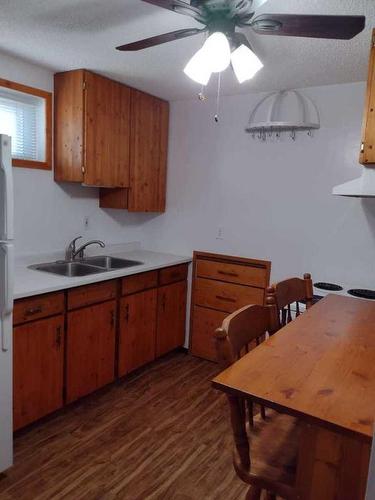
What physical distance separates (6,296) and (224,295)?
1.99 meters

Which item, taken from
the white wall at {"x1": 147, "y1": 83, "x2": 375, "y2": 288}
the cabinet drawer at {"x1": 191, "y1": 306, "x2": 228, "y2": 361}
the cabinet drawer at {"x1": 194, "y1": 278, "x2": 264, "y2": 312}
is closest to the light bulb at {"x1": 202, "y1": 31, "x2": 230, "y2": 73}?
the white wall at {"x1": 147, "y1": 83, "x2": 375, "y2": 288}

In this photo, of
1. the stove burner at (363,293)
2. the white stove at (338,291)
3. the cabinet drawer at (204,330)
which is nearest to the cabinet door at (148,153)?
the cabinet drawer at (204,330)

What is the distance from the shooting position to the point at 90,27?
77.8 inches

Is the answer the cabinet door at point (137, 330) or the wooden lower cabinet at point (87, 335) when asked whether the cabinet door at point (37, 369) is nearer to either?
the wooden lower cabinet at point (87, 335)

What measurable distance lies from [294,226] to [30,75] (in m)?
2.28

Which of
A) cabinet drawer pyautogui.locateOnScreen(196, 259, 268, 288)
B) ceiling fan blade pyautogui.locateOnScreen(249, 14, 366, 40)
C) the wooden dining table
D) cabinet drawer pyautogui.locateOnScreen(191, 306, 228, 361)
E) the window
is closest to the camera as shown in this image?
the wooden dining table

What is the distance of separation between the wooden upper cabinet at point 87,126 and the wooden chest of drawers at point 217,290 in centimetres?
116

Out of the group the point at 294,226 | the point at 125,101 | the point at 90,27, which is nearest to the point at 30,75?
the point at 125,101

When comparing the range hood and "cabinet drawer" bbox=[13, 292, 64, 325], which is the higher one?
the range hood

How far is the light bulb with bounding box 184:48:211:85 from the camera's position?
1.60 m

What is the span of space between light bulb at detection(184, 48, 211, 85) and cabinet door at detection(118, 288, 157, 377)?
167cm

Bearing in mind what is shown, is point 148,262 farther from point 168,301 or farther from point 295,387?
point 295,387

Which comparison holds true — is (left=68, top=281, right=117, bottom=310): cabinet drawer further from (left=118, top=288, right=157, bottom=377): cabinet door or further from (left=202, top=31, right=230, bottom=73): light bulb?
(left=202, top=31, right=230, bottom=73): light bulb

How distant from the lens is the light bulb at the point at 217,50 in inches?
58.5
